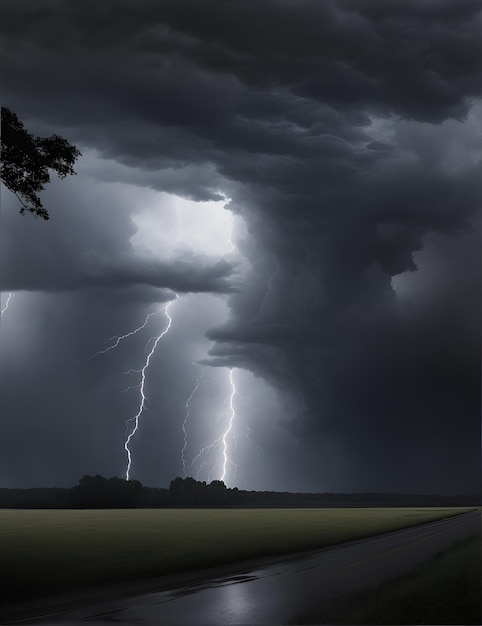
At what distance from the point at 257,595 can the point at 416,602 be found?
12.9 feet

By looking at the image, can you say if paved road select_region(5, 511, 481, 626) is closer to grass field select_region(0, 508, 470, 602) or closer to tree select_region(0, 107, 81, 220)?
grass field select_region(0, 508, 470, 602)

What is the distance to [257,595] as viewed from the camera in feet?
68.5

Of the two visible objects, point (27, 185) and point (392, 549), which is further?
point (392, 549)

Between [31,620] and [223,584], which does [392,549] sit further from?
[31,620]

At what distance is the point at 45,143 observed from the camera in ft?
105

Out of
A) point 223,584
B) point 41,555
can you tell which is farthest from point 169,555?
point 223,584

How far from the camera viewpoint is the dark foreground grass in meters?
17.3

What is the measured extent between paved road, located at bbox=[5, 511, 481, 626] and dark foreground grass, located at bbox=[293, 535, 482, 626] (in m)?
0.59

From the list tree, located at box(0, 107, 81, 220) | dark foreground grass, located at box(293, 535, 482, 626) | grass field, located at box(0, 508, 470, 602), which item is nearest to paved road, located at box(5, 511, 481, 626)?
dark foreground grass, located at box(293, 535, 482, 626)

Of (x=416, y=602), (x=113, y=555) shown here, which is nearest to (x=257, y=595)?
(x=416, y=602)

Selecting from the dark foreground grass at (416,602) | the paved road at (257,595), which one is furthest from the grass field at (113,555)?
the dark foreground grass at (416,602)

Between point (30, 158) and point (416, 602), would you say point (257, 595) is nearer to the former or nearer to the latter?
point (416, 602)

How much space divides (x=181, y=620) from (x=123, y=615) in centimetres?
156

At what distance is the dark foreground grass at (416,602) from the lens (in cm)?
1727
